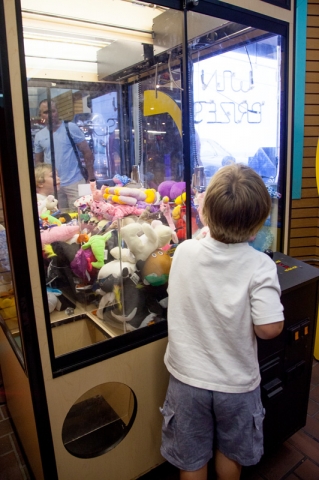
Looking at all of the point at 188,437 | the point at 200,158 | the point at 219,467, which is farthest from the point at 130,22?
the point at 219,467

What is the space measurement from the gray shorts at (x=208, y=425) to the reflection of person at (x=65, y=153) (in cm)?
102

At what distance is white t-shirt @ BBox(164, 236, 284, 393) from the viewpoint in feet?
3.76

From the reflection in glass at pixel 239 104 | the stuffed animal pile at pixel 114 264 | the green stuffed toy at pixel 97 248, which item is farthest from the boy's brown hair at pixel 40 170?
the reflection in glass at pixel 239 104

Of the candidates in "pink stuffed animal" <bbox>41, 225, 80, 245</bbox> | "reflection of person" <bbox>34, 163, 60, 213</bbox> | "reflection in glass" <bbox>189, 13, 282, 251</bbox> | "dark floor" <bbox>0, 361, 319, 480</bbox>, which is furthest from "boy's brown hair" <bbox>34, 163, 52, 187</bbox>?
"dark floor" <bbox>0, 361, 319, 480</bbox>

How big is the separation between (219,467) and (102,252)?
1007 millimetres

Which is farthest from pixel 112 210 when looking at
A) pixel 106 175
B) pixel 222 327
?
pixel 222 327

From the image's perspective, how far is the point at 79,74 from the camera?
1867 mm

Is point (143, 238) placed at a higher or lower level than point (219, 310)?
higher

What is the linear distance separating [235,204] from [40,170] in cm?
76

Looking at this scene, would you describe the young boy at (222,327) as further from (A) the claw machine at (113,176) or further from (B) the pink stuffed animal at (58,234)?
(B) the pink stuffed animal at (58,234)

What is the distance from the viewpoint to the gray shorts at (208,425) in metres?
1.24

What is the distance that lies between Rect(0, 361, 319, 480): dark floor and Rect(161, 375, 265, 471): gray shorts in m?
0.59

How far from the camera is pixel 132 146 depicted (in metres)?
2.11

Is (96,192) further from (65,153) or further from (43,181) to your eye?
(43,181)
